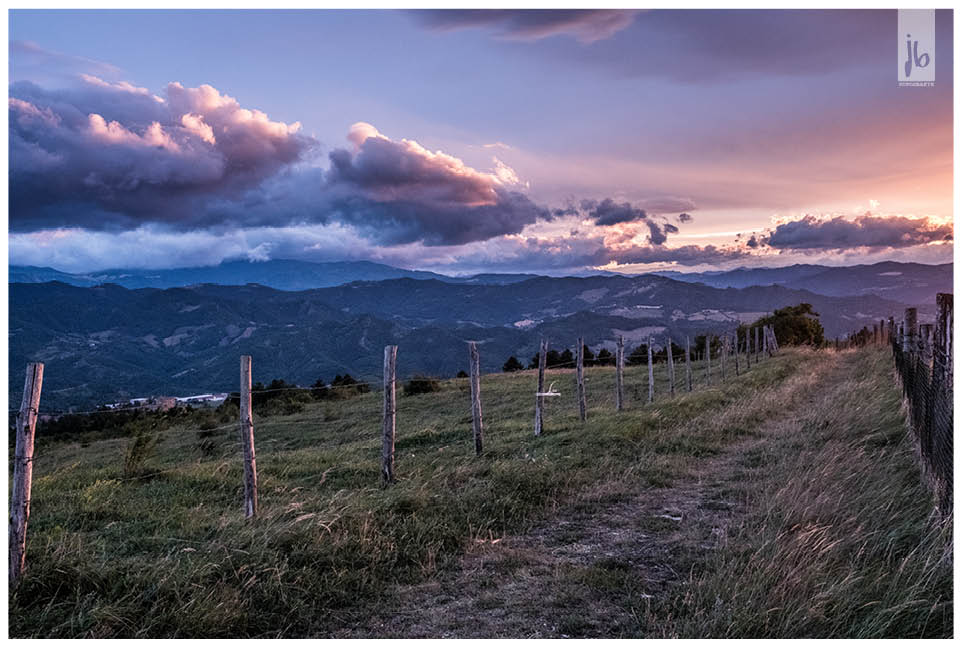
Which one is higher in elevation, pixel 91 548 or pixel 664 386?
pixel 91 548

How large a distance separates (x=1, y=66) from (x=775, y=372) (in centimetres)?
2823

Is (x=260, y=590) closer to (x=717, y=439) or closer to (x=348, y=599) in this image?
(x=348, y=599)

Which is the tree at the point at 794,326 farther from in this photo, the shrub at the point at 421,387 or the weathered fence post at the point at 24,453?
the weathered fence post at the point at 24,453

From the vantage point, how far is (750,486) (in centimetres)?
948

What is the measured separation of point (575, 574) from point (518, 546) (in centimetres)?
114

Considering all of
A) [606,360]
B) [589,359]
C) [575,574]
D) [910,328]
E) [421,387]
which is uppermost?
[910,328]

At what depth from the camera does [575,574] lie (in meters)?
6.30

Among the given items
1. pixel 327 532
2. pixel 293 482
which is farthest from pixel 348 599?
pixel 293 482

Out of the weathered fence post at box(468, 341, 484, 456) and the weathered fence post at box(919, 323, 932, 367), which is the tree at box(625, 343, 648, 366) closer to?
the weathered fence post at box(468, 341, 484, 456)

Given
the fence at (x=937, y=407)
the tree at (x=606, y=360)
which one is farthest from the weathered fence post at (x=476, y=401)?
the tree at (x=606, y=360)

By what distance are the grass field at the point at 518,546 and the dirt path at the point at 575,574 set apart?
0.03 metres

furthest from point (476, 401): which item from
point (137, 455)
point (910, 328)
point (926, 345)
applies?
point (910, 328)

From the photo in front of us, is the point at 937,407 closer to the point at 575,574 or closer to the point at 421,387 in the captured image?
the point at 575,574

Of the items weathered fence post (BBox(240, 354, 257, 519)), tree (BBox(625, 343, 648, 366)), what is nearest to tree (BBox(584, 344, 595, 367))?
tree (BBox(625, 343, 648, 366))
